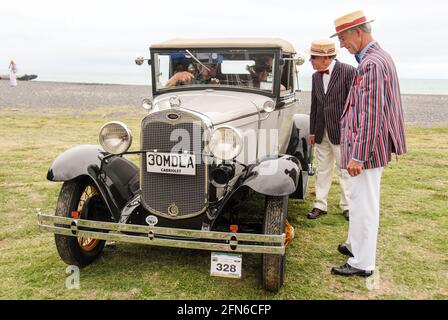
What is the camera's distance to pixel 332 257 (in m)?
4.02

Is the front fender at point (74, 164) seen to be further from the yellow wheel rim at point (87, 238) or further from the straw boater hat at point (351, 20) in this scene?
the straw boater hat at point (351, 20)

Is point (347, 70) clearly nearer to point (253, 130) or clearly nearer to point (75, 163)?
point (253, 130)

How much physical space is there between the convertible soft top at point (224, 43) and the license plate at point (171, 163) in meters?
1.61

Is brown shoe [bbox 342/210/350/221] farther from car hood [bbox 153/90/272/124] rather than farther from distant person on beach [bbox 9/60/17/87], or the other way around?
distant person on beach [bbox 9/60/17/87]

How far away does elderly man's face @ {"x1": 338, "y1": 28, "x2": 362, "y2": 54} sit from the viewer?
325cm

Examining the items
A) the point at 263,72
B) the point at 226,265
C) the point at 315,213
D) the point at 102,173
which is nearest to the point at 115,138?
the point at 102,173

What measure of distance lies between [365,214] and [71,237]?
243 centimetres

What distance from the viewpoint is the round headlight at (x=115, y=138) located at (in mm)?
3541

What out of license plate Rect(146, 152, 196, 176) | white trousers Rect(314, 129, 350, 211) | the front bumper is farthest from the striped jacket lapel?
the front bumper

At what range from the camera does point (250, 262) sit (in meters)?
3.90

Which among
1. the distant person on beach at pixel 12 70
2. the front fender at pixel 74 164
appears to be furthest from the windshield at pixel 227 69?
the distant person on beach at pixel 12 70

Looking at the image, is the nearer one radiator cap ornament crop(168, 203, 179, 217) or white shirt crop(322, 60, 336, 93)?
radiator cap ornament crop(168, 203, 179, 217)

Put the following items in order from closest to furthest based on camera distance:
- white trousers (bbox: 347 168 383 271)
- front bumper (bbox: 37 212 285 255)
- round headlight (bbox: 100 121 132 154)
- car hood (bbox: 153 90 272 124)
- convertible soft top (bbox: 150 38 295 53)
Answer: front bumper (bbox: 37 212 285 255) → white trousers (bbox: 347 168 383 271) → round headlight (bbox: 100 121 132 154) → car hood (bbox: 153 90 272 124) → convertible soft top (bbox: 150 38 295 53)

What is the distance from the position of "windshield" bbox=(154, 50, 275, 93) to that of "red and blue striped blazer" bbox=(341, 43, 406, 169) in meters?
1.37
